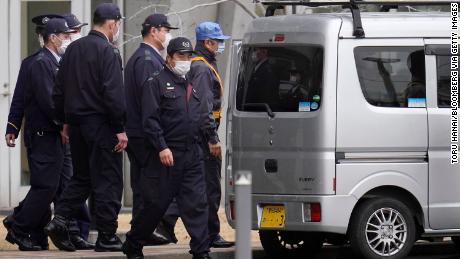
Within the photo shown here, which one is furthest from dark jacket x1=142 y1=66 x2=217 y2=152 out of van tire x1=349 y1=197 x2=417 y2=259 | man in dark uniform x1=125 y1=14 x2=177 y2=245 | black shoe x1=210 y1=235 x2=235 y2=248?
black shoe x1=210 y1=235 x2=235 y2=248

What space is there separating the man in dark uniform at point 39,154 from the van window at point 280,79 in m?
1.73

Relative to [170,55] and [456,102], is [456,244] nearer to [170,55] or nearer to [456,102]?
[456,102]

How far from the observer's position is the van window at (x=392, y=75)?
13086 millimetres

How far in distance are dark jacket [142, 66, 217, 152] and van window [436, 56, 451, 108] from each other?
7.37 feet

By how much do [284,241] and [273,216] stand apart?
43.4 inches

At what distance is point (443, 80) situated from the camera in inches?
526

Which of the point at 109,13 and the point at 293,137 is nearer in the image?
the point at 293,137

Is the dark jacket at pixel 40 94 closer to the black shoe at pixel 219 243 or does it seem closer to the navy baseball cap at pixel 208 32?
the navy baseball cap at pixel 208 32

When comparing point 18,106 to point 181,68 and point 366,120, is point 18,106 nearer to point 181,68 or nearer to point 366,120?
point 181,68

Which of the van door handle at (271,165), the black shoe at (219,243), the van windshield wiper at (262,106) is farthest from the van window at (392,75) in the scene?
the black shoe at (219,243)

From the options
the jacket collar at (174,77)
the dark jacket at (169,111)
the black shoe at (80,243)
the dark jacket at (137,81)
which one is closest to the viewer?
the dark jacket at (169,111)

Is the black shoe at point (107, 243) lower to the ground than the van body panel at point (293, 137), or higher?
lower

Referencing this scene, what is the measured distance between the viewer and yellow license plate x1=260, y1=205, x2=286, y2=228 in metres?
13.1

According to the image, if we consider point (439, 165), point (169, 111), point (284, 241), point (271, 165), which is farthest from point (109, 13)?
point (439, 165)
